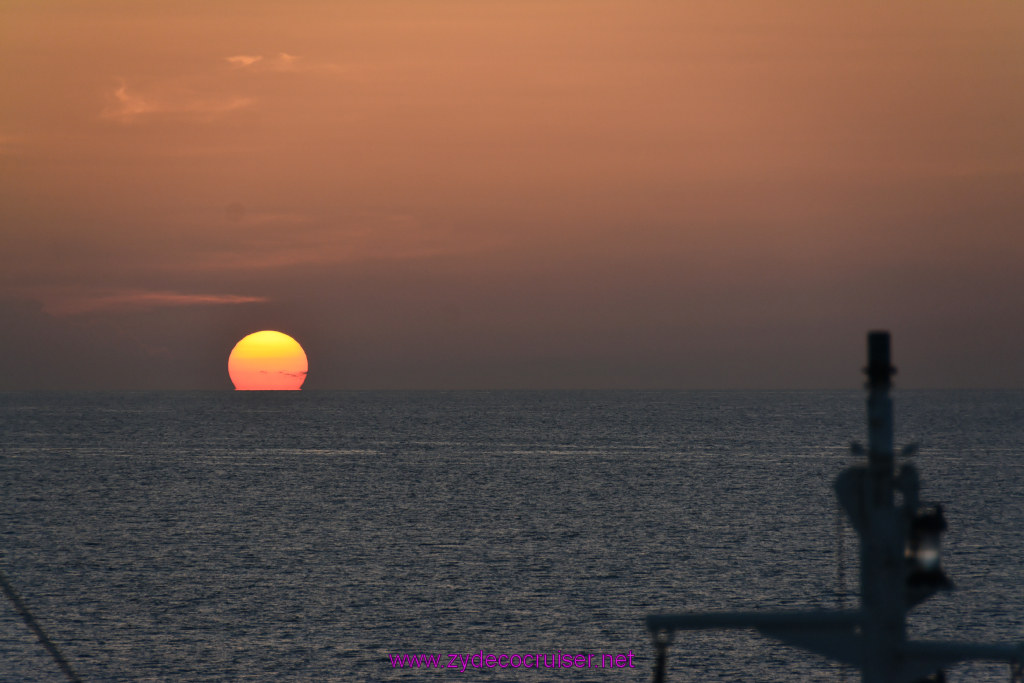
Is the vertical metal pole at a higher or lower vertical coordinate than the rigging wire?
higher

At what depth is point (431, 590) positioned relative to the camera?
70.9 meters

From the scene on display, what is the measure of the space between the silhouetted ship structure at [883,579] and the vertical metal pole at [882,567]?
0.01 metres

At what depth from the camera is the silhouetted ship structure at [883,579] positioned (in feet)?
35.2

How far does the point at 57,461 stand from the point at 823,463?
143m

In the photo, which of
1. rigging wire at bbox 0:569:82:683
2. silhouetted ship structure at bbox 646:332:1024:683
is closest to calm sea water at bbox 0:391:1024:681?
rigging wire at bbox 0:569:82:683

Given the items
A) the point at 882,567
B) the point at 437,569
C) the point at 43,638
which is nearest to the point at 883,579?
the point at 882,567

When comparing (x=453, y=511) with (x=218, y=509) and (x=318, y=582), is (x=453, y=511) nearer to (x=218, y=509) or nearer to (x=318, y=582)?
(x=218, y=509)

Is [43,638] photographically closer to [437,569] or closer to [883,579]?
[437,569]

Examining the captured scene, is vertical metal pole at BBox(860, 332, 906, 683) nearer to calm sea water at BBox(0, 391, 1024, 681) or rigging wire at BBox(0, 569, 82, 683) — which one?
calm sea water at BBox(0, 391, 1024, 681)

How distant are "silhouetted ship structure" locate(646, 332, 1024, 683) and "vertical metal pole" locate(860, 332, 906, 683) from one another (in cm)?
1

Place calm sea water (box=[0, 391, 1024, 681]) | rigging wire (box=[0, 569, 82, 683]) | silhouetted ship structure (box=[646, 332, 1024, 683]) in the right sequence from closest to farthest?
1. silhouetted ship structure (box=[646, 332, 1024, 683])
2. rigging wire (box=[0, 569, 82, 683])
3. calm sea water (box=[0, 391, 1024, 681])

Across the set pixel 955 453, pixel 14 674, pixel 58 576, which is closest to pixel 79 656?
pixel 14 674

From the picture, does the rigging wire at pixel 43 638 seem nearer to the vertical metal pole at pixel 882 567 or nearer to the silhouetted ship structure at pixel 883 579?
the silhouetted ship structure at pixel 883 579

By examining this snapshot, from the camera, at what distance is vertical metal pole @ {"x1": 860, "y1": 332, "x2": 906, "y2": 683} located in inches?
423
